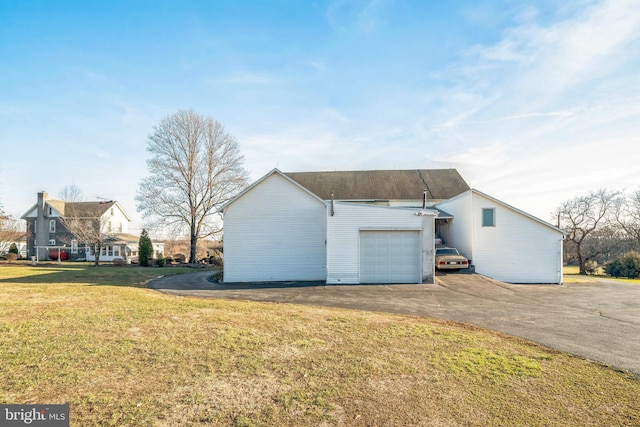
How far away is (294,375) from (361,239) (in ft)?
40.5

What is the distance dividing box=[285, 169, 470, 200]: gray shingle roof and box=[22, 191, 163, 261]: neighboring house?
1015 inches

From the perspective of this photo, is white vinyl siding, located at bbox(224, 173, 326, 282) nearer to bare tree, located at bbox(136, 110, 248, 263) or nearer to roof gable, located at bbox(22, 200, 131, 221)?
bare tree, located at bbox(136, 110, 248, 263)

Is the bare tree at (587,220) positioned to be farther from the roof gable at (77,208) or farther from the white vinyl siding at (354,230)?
the roof gable at (77,208)

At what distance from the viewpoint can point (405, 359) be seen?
580 cm

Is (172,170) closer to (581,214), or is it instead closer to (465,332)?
(465,332)

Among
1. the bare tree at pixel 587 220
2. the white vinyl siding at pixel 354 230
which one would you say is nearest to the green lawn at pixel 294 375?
the white vinyl siding at pixel 354 230

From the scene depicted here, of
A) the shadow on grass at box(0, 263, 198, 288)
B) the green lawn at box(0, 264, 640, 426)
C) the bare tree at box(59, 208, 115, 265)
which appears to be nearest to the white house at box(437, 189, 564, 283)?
the green lawn at box(0, 264, 640, 426)

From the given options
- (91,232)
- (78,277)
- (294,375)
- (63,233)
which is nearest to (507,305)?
(294,375)

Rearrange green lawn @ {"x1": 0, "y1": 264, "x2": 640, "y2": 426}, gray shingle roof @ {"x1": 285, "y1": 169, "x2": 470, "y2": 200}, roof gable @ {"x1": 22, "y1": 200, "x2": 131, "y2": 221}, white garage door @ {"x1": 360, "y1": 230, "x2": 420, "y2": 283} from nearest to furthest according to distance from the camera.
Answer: green lawn @ {"x1": 0, "y1": 264, "x2": 640, "y2": 426}
white garage door @ {"x1": 360, "y1": 230, "x2": 420, "y2": 283}
gray shingle roof @ {"x1": 285, "y1": 169, "x2": 470, "y2": 200}
roof gable @ {"x1": 22, "y1": 200, "x2": 131, "y2": 221}

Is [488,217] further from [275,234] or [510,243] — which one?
[275,234]

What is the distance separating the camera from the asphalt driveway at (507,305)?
23.7 feet

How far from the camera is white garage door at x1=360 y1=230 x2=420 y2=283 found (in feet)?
56.0

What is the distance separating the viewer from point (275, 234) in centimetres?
1864

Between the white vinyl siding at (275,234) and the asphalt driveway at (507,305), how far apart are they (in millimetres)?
2082
